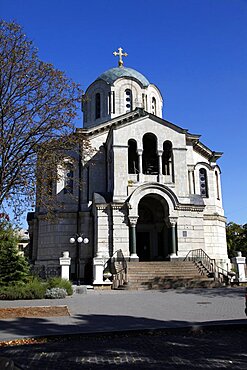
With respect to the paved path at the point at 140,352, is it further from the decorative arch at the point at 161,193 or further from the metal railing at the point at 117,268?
the decorative arch at the point at 161,193

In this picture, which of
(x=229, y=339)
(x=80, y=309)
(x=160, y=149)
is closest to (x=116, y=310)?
(x=80, y=309)

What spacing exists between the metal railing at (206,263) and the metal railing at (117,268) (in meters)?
4.82

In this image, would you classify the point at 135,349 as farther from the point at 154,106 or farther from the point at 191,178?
the point at 154,106

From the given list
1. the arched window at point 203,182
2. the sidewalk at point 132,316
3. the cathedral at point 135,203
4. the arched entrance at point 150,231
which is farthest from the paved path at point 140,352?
the arched window at point 203,182

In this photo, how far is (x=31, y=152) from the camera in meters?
15.3

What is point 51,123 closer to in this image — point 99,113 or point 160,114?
point 99,113

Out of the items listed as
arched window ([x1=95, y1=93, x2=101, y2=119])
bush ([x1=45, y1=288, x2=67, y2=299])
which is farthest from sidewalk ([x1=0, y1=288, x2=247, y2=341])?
arched window ([x1=95, y1=93, x2=101, y2=119])

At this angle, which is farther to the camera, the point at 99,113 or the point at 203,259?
the point at 99,113

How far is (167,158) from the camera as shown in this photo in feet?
103

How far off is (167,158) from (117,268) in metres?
11.3

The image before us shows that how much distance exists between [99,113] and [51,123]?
22.2 meters

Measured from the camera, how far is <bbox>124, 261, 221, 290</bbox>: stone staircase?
2245 centimetres

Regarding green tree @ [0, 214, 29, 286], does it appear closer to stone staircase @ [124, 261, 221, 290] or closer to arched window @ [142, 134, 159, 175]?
stone staircase @ [124, 261, 221, 290]

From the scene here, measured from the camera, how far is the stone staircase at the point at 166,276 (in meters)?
22.5
